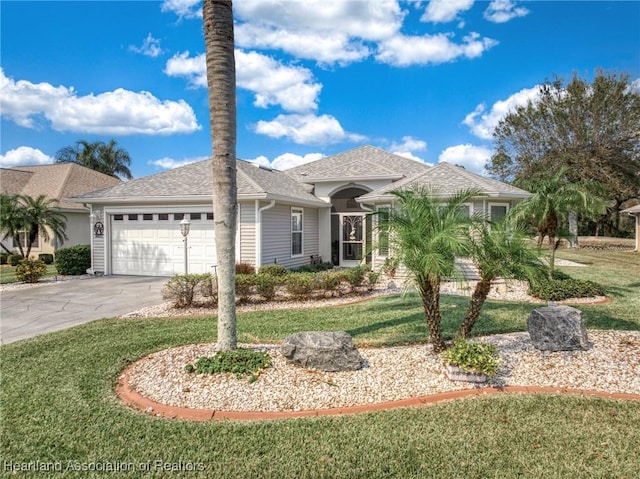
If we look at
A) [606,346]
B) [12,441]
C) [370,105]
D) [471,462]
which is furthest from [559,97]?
[12,441]

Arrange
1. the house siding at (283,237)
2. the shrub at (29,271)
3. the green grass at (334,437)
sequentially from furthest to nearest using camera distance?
the house siding at (283,237), the shrub at (29,271), the green grass at (334,437)

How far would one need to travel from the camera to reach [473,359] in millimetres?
4410

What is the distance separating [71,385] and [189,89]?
12469 millimetres

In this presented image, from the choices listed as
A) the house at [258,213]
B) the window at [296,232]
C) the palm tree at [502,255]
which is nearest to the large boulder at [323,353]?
the palm tree at [502,255]

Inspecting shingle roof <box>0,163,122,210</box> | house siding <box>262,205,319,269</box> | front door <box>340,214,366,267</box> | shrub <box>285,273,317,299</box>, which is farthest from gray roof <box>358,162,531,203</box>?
shingle roof <box>0,163,122,210</box>

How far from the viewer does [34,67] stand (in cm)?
1323

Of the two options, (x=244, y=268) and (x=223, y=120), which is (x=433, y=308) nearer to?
(x=223, y=120)

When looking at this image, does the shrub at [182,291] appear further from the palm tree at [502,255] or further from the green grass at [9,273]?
the green grass at [9,273]

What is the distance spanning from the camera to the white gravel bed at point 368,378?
4090 mm

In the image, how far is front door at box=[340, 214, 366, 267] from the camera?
17.0 m

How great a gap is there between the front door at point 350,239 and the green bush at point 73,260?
10.5 metres

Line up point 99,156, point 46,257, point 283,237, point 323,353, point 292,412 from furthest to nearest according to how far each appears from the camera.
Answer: point 99,156, point 46,257, point 283,237, point 323,353, point 292,412

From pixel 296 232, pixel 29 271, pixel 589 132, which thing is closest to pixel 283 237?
pixel 296 232

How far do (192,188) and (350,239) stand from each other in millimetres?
7055
